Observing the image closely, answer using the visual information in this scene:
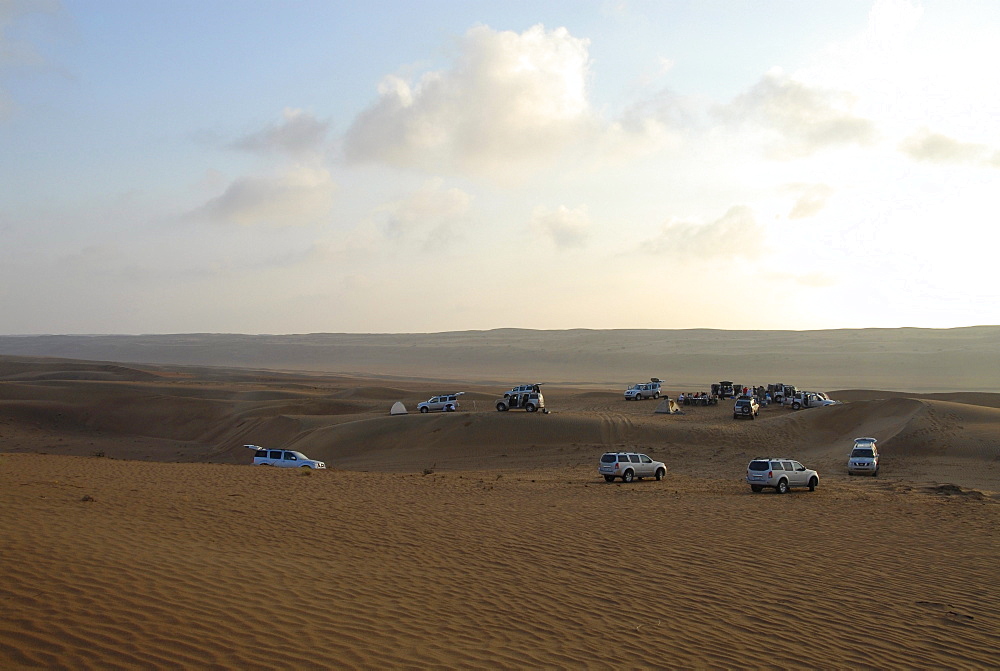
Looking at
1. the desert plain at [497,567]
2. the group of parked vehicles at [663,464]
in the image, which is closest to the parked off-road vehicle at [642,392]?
the group of parked vehicles at [663,464]

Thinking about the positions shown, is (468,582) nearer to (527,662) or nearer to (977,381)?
(527,662)

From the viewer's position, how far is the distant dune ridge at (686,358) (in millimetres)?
96688

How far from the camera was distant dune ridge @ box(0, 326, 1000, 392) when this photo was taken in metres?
96.7

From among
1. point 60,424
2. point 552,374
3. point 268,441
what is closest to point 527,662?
point 268,441

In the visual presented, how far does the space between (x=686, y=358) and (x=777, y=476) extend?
100 m

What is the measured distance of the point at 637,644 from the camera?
8977 mm

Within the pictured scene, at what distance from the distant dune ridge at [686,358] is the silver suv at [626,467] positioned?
214ft

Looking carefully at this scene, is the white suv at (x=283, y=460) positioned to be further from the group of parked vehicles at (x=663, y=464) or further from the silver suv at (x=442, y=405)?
the silver suv at (x=442, y=405)

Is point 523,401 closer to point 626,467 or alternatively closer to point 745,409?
point 745,409

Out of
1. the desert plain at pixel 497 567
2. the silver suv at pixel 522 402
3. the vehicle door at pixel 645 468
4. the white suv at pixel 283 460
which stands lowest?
the white suv at pixel 283 460

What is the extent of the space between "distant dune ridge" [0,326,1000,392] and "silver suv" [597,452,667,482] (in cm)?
6531

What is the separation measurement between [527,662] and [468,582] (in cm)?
320

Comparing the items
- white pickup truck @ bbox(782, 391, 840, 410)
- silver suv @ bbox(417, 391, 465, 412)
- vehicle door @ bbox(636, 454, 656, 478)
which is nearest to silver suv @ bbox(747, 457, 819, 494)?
vehicle door @ bbox(636, 454, 656, 478)

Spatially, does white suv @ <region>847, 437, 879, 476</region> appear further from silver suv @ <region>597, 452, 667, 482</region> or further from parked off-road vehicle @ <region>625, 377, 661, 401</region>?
parked off-road vehicle @ <region>625, 377, 661, 401</region>
